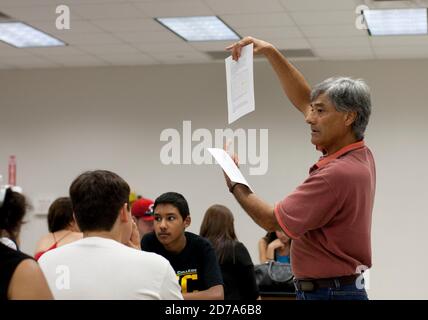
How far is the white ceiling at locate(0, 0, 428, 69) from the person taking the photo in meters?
5.61

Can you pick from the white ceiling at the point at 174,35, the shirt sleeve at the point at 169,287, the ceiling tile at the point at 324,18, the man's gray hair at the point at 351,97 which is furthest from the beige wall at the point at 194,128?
the shirt sleeve at the point at 169,287

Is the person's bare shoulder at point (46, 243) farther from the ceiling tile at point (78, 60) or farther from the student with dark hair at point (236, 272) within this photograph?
the ceiling tile at point (78, 60)

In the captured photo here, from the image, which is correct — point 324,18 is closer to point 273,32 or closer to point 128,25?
point 273,32

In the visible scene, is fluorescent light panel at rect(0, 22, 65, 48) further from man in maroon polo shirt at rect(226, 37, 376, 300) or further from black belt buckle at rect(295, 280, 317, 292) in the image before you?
black belt buckle at rect(295, 280, 317, 292)

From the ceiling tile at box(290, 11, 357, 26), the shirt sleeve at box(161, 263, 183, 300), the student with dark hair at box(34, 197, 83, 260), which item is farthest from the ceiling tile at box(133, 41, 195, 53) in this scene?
the shirt sleeve at box(161, 263, 183, 300)

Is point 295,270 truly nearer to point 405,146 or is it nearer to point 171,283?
point 171,283

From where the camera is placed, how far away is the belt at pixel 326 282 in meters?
2.19

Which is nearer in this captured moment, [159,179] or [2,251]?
[2,251]

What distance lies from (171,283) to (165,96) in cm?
630

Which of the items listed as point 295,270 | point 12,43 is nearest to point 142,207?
point 295,270

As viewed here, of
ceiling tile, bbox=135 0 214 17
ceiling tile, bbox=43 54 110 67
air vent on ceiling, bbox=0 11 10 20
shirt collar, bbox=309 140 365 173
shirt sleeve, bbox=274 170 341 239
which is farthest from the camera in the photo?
ceiling tile, bbox=43 54 110 67

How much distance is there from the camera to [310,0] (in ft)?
17.8

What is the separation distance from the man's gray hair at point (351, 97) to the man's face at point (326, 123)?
2 cm

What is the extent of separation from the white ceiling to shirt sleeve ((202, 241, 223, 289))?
9.62ft
